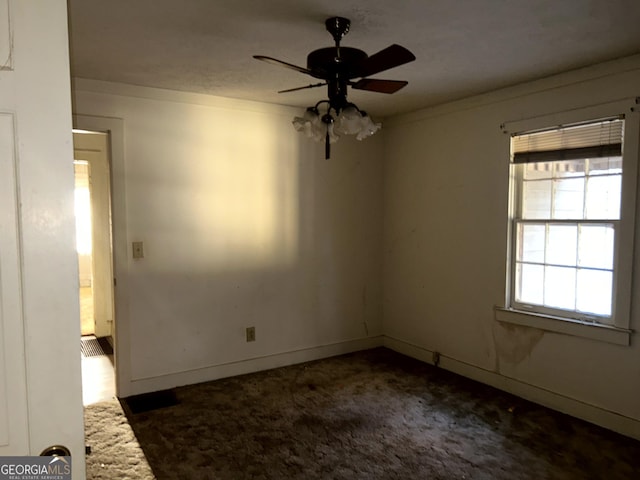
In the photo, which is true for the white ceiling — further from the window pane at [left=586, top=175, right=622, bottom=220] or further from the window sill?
the window sill

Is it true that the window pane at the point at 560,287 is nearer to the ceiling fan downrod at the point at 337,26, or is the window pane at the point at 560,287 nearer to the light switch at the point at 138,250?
the ceiling fan downrod at the point at 337,26

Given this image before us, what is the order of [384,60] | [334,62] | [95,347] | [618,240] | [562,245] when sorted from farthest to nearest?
[95,347] → [562,245] → [618,240] → [334,62] → [384,60]

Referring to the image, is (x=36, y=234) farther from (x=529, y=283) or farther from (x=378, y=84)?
(x=529, y=283)

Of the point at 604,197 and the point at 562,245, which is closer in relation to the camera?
the point at 604,197

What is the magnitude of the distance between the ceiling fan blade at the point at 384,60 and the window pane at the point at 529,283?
84.1 inches

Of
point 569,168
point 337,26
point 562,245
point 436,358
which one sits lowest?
point 436,358

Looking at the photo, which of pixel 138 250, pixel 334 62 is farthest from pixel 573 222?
pixel 138 250

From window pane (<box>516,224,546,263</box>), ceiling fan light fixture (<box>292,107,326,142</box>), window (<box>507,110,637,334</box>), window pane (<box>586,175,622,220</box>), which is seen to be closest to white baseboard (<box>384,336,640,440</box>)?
window (<box>507,110,637,334</box>)

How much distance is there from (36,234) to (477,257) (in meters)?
3.41

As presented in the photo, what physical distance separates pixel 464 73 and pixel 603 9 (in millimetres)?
1048

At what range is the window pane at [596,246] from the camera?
2934 millimetres

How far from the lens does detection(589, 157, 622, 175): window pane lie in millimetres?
2869

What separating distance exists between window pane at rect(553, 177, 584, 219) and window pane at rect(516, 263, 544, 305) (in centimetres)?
44

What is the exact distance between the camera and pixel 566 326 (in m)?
3.12
